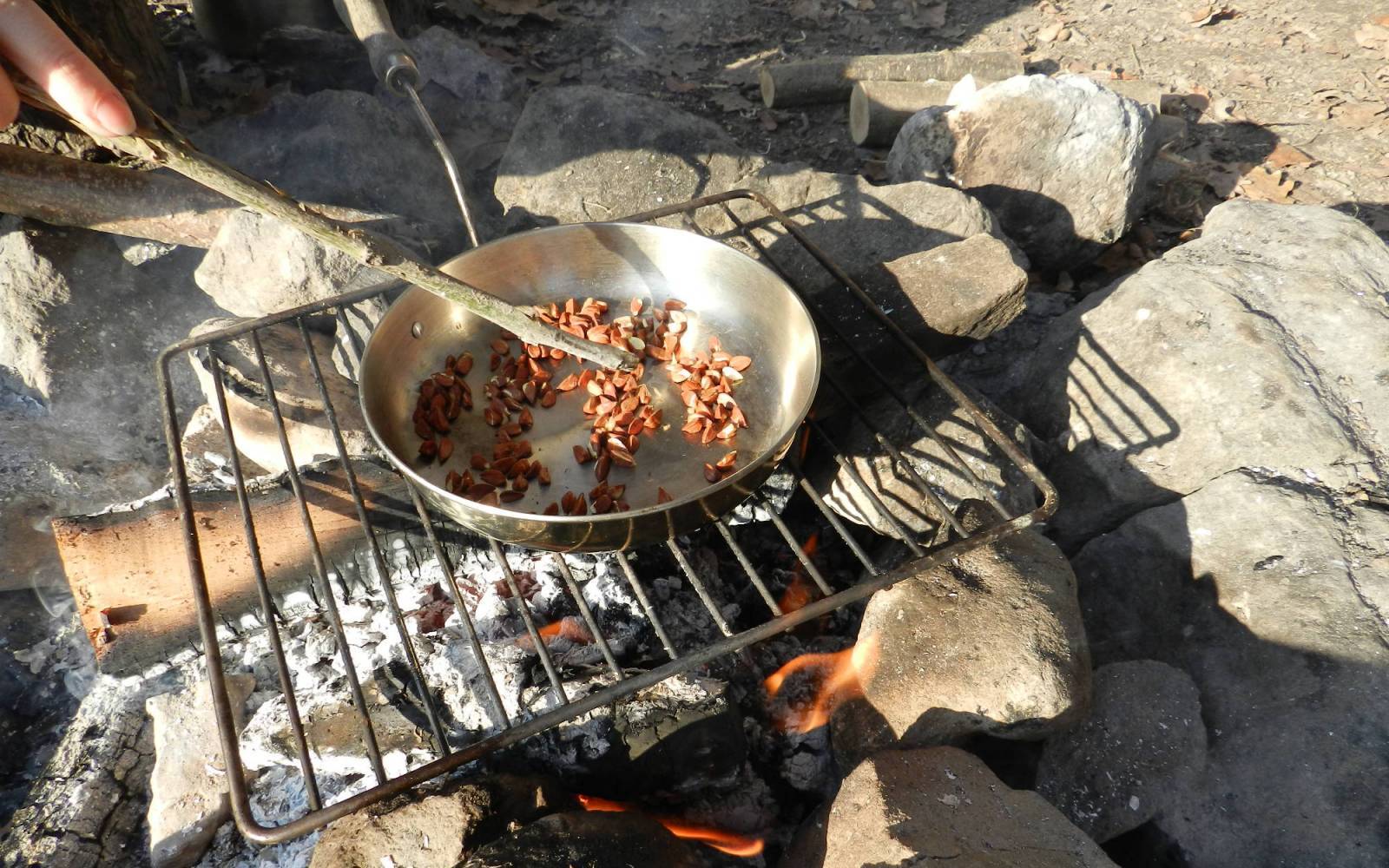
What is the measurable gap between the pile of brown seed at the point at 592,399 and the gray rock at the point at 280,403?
Answer: 0.44 metres

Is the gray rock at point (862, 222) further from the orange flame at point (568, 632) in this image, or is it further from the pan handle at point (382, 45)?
the orange flame at point (568, 632)

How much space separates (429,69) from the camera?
4750 millimetres

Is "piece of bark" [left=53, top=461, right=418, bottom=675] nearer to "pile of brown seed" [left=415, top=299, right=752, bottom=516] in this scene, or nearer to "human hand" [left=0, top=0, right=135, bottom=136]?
"pile of brown seed" [left=415, top=299, right=752, bottom=516]

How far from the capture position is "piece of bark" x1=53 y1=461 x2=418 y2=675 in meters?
2.38

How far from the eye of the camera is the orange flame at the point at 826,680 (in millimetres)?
2170

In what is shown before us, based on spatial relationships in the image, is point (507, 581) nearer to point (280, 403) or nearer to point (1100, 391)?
point (280, 403)

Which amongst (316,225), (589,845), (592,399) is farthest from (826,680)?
(316,225)

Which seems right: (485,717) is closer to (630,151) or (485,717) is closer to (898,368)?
(898,368)

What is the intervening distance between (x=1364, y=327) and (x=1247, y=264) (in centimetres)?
41

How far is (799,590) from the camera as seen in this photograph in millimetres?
2705

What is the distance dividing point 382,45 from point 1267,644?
11.0 ft

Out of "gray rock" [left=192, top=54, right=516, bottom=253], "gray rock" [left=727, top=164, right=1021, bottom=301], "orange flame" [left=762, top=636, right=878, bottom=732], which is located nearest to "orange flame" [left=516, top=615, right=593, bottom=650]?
"orange flame" [left=762, top=636, right=878, bottom=732]

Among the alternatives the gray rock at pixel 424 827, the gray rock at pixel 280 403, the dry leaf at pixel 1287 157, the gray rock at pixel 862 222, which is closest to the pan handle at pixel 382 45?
the gray rock at pixel 280 403

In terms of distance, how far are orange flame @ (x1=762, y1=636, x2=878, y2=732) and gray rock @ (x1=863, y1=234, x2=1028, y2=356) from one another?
105 cm
